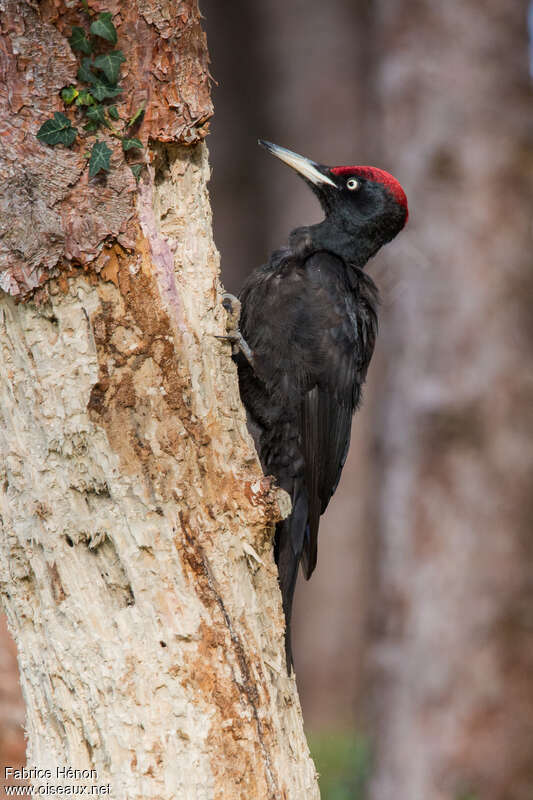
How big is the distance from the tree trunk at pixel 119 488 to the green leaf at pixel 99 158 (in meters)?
0.02

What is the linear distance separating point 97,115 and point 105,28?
0.20m

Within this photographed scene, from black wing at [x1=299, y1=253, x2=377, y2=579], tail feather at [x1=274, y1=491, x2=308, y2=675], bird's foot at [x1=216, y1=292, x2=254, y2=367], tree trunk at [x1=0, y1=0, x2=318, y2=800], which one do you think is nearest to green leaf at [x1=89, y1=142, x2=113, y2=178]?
tree trunk at [x1=0, y1=0, x2=318, y2=800]

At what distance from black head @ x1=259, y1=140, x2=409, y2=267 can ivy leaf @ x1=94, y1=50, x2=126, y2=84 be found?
155 cm

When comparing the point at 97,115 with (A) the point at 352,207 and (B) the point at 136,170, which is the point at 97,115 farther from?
(A) the point at 352,207

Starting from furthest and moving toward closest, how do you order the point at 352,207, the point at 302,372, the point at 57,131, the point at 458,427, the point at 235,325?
1. the point at 458,427
2. the point at 352,207
3. the point at 302,372
4. the point at 235,325
5. the point at 57,131

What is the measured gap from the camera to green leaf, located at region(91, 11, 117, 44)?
217 cm

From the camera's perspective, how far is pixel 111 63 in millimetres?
A: 2197

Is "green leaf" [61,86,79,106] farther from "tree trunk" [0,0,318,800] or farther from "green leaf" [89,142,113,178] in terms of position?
"green leaf" [89,142,113,178]

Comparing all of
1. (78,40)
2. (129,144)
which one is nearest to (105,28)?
(78,40)

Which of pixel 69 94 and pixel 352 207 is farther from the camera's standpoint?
pixel 352 207

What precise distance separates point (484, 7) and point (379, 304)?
2467 millimetres

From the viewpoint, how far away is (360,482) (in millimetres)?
8648

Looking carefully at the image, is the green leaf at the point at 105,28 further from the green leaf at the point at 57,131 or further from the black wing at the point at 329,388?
the black wing at the point at 329,388

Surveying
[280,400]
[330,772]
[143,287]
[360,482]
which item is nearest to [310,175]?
[280,400]
